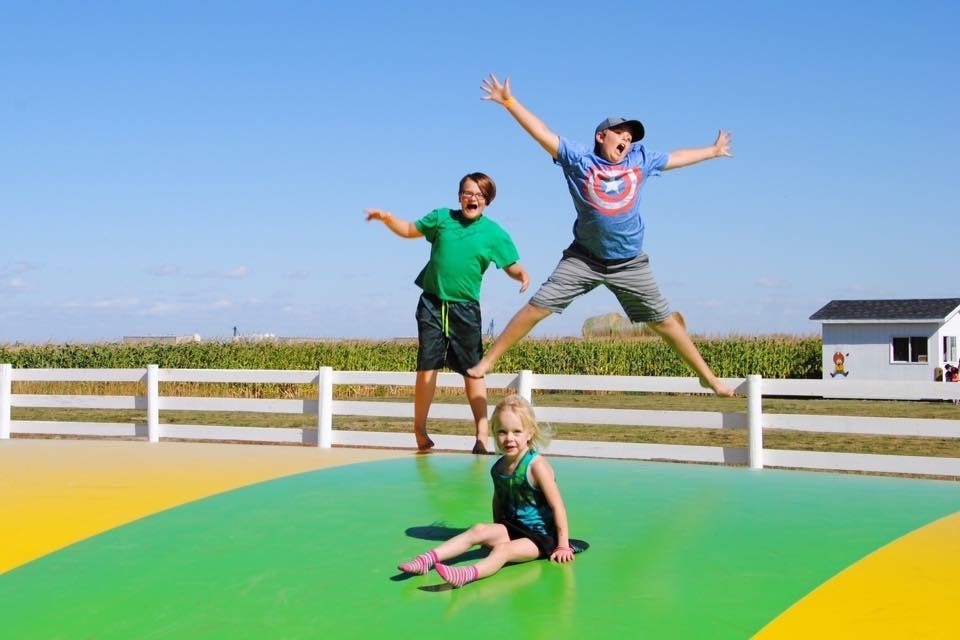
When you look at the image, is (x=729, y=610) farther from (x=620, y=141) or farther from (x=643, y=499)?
(x=620, y=141)

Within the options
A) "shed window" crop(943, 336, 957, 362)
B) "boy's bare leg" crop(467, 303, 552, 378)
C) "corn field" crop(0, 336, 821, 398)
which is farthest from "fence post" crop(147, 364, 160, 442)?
"shed window" crop(943, 336, 957, 362)

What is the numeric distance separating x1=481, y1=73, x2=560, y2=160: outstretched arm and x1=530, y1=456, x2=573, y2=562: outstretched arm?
290 cm

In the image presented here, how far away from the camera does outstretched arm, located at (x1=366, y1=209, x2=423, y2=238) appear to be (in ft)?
24.9

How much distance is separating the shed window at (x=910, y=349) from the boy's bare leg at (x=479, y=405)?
30630 millimetres

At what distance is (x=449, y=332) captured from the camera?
25.4 ft

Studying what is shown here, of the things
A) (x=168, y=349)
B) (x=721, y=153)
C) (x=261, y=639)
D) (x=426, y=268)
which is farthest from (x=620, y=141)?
(x=168, y=349)

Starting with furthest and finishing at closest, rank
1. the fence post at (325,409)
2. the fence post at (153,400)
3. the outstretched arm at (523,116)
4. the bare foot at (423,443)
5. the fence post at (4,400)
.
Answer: the fence post at (4,400)
the fence post at (153,400)
the fence post at (325,409)
the bare foot at (423,443)
the outstretched arm at (523,116)

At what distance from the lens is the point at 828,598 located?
13.3ft

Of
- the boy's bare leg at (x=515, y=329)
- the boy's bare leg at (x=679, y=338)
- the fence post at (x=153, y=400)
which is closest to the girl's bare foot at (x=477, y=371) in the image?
the boy's bare leg at (x=515, y=329)

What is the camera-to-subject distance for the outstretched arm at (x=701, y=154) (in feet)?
23.0

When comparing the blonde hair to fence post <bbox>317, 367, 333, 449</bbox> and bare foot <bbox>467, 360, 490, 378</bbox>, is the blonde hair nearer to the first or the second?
bare foot <bbox>467, 360, 490, 378</bbox>

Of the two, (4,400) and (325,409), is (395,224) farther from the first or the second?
(4,400)

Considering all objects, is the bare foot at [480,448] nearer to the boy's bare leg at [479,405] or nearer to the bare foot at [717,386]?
the boy's bare leg at [479,405]

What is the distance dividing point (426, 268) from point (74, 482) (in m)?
2.89
